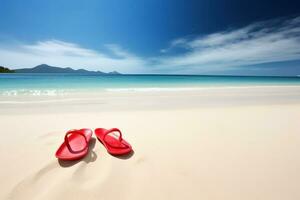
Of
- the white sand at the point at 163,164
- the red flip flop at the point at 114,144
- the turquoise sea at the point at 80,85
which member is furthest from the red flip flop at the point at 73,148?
the turquoise sea at the point at 80,85

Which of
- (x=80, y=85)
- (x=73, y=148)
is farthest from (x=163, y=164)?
(x=80, y=85)

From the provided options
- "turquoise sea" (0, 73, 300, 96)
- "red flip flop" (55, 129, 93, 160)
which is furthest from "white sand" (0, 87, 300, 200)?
"turquoise sea" (0, 73, 300, 96)

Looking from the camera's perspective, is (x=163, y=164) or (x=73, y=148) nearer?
(x=163, y=164)

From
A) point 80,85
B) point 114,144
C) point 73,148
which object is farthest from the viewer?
point 80,85

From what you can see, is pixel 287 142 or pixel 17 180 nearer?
pixel 17 180

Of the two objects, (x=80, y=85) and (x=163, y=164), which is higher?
(x=163, y=164)

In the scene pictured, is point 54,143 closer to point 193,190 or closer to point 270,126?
point 193,190

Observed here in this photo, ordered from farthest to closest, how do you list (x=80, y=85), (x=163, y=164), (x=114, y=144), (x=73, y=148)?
(x=80, y=85) < (x=114, y=144) < (x=73, y=148) < (x=163, y=164)

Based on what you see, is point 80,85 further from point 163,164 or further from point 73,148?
point 163,164

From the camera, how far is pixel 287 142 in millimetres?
2443

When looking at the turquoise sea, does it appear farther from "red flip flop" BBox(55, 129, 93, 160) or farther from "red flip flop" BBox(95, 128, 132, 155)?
"red flip flop" BBox(95, 128, 132, 155)

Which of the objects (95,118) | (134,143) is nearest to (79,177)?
(134,143)

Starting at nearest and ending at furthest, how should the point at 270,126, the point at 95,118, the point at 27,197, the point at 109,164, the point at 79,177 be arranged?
the point at 27,197 → the point at 79,177 → the point at 109,164 → the point at 270,126 → the point at 95,118

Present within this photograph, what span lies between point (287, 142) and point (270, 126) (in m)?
0.76
